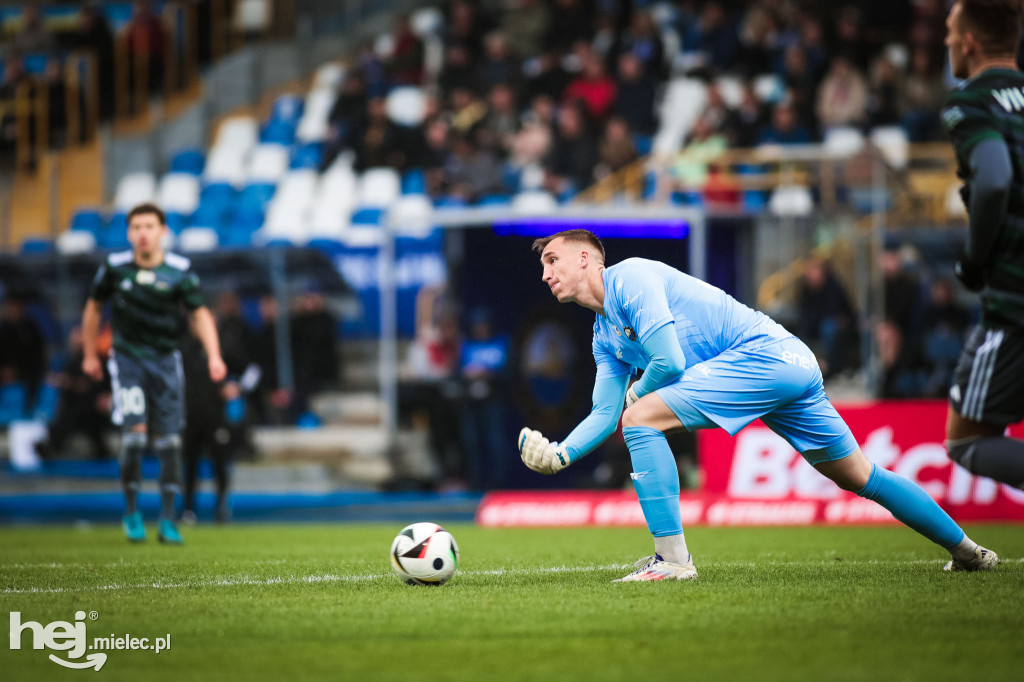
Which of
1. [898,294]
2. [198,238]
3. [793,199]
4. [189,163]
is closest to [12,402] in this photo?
[198,238]

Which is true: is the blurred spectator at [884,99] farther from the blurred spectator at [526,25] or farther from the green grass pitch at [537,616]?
the green grass pitch at [537,616]

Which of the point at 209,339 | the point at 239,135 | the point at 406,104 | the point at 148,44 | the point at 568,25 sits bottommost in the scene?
the point at 209,339

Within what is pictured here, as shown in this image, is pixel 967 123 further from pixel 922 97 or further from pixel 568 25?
pixel 568 25

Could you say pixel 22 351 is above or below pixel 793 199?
below

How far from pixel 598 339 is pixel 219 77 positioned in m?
19.3

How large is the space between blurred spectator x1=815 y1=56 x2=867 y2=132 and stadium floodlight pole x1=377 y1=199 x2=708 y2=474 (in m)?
3.44

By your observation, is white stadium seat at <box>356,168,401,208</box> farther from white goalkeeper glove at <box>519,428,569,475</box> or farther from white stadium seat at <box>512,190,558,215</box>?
white goalkeeper glove at <box>519,428,569,475</box>

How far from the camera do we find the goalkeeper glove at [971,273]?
16.1 feet

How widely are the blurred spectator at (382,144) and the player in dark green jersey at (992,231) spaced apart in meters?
15.3

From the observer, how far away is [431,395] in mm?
16234

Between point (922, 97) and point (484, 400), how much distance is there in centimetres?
756

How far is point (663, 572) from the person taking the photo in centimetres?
609

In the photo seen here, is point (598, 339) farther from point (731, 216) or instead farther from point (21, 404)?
Answer: point (21, 404)

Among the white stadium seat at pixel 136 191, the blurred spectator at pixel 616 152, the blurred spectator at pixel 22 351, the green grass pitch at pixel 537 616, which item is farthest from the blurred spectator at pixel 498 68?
the green grass pitch at pixel 537 616
